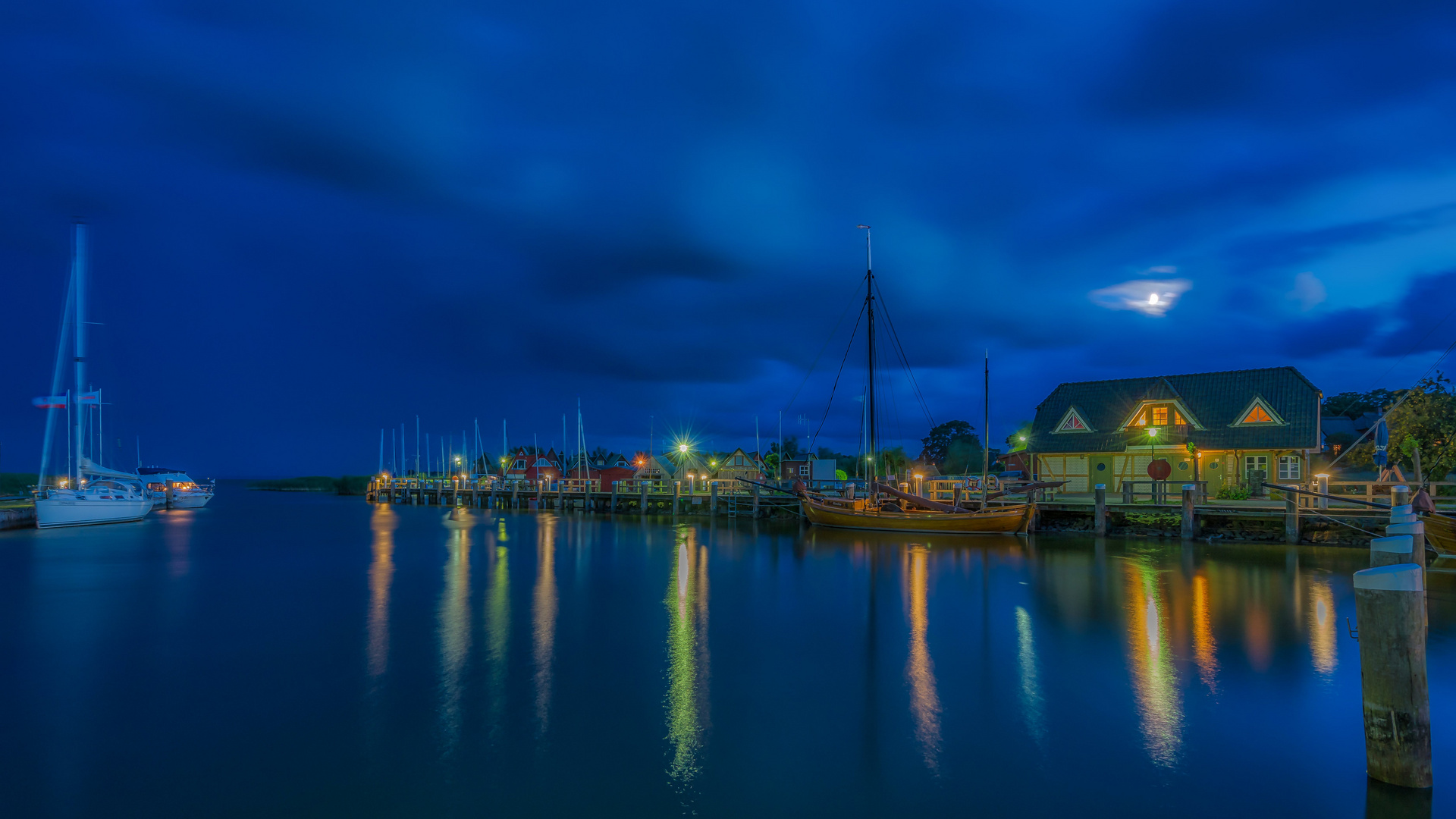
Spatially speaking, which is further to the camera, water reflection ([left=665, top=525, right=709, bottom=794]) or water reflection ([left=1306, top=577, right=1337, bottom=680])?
water reflection ([left=1306, top=577, right=1337, bottom=680])

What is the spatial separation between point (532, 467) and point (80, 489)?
4967 cm

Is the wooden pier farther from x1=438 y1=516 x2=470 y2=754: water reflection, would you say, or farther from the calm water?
the calm water

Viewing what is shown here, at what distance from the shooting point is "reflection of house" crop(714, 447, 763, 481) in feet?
202

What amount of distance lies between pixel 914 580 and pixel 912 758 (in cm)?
1292

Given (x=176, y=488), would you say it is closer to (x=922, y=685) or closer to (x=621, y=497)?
(x=621, y=497)

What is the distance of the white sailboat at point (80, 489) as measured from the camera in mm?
39406

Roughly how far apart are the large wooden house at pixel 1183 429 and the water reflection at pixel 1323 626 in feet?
55.3

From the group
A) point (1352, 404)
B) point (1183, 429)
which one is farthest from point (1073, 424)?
point (1352, 404)

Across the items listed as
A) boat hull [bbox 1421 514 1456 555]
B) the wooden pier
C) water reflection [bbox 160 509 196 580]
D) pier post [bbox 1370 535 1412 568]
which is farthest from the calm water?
the wooden pier

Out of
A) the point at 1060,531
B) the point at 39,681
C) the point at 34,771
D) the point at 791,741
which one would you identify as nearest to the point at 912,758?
the point at 791,741

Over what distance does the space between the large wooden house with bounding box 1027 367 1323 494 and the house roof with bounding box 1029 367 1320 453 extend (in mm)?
50

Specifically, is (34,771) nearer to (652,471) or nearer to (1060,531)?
(1060,531)

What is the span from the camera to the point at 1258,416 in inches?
1362

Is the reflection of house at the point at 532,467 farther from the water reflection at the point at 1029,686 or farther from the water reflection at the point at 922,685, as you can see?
the water reflection at the point at 1029,686
